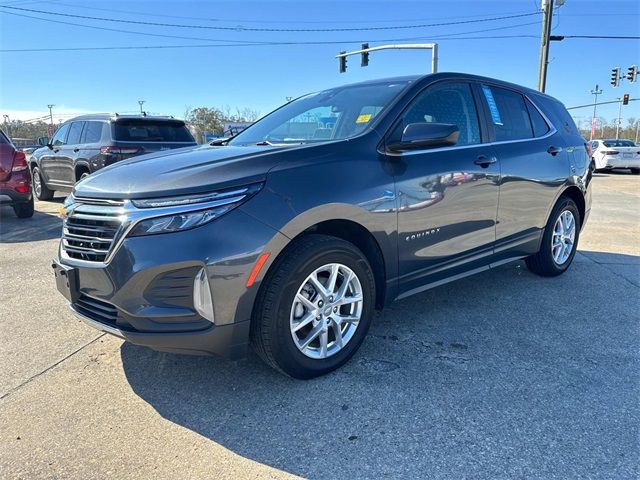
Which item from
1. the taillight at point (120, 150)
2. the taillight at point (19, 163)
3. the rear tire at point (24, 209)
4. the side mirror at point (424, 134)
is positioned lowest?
the rear tire at point (24, 209)

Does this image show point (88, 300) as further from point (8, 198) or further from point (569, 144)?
point (8, 198)

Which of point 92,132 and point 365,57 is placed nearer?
point 92,132

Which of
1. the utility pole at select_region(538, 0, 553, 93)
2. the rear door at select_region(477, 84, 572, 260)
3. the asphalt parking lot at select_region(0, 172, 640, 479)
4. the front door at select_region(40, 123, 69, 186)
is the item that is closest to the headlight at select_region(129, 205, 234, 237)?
the asphalt parking lot at select_region(0, 172, 640, 479)

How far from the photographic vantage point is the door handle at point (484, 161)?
11.8ft

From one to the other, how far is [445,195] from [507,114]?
1349 millimetres

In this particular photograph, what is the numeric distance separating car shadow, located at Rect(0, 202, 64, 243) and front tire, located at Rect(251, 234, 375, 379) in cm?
558

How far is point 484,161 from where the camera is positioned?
12.0 feet

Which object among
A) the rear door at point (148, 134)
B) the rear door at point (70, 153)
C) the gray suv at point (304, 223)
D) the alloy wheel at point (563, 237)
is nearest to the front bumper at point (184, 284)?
the gray suv at point (304, 223)

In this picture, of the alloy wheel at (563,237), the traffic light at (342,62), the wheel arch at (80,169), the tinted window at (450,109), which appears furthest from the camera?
the traffic light at (342,62)

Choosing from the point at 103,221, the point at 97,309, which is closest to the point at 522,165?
the point at 103,221

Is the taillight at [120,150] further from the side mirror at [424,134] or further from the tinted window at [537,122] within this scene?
the side mirror at [424,134]

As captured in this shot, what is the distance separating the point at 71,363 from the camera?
10.1 feet

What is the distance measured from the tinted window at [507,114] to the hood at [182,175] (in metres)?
2.03

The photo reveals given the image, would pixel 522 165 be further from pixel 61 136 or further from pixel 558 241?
pixel 61 136
